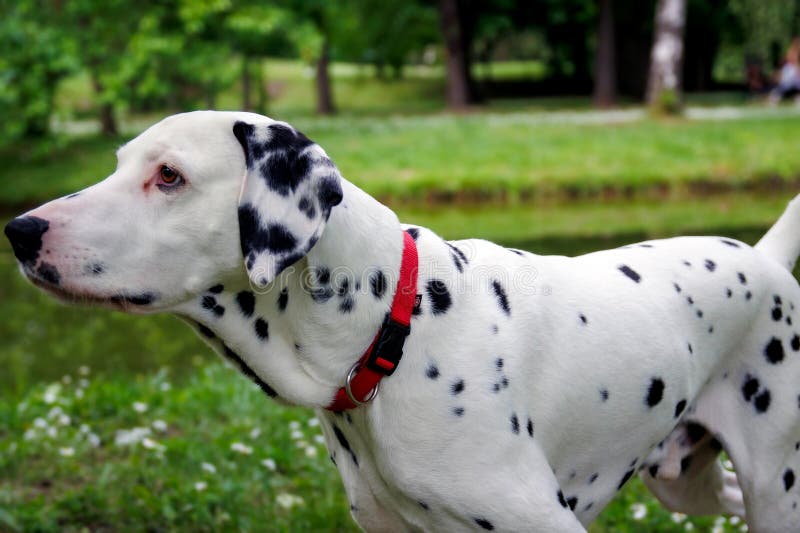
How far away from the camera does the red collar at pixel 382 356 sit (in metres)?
2.41

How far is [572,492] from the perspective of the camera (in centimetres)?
279

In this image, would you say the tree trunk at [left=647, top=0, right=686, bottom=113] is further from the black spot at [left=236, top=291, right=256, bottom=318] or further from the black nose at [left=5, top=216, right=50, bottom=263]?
the black nose at [left=5, top=216, right=50, bottom=263]

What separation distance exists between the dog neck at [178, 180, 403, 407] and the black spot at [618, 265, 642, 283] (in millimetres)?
836

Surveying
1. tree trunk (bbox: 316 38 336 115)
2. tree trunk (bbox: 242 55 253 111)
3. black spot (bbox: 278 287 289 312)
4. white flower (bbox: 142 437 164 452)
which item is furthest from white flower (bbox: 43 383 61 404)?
tree trunk (bbox: 316 38 336 115)

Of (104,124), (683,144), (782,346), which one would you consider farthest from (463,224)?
(104,124)

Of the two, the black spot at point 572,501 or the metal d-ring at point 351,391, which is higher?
the metal d-ring at point 351,391

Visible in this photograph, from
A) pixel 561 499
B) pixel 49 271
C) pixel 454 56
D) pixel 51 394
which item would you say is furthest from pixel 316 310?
pixel 454 56

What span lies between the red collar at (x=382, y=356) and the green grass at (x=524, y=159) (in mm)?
10871

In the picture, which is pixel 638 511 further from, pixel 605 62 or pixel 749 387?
pixel 605 62

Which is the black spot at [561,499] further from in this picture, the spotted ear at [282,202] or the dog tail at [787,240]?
the dog tail at [787,240]

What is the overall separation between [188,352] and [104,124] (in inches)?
568

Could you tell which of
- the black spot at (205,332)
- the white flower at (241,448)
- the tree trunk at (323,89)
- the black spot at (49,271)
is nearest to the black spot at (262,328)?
the black spot at (205,332)

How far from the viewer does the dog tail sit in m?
3.28

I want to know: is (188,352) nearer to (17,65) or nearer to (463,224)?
(463,224)
